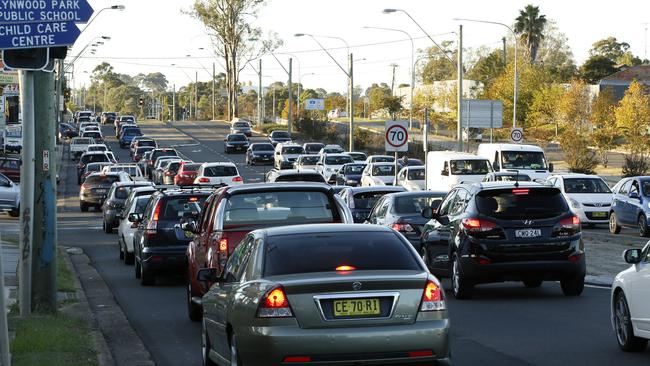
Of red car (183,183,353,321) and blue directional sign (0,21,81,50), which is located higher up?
blue directional sign (0,21,81,50)

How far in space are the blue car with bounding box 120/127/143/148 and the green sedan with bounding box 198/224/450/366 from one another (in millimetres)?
90727

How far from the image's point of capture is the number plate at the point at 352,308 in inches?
347

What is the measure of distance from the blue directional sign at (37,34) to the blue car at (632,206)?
82.7 ft

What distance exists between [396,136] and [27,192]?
2248 cm

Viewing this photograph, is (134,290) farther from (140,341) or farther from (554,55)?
(554,55)

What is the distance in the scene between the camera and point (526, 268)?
1698 centimetres

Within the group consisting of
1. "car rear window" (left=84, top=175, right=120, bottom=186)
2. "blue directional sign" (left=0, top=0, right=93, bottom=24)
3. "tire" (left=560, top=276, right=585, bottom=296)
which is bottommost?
"car rear window" (left=84, top=175, right=120, bottom=186)

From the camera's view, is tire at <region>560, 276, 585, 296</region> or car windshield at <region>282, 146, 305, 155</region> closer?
tire at <region>560, 276, 585, 296</region>

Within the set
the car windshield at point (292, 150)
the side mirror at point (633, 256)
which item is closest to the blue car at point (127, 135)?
the car windshield at point (292, 150)

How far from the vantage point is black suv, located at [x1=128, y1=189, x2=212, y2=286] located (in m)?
20.7

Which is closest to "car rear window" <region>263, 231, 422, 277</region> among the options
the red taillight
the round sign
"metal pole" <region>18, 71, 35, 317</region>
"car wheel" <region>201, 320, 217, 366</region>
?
"car wheel" <region>201, 320, 217, 366</region>

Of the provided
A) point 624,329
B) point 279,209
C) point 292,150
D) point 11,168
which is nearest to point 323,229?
point 624,329

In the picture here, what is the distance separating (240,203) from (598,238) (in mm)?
19442

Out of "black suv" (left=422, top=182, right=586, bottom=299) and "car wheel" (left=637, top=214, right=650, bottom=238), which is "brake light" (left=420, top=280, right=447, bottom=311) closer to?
"black suv" (left=422, top=182, right=586, bottom=299)
